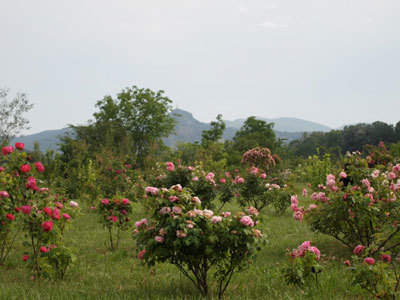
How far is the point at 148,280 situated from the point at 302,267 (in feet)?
6.42

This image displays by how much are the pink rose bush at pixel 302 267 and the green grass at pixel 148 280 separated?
108mm

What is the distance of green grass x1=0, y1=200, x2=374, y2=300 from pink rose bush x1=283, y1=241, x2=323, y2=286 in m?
0.11

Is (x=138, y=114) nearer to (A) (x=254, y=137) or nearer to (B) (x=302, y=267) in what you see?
(A) (x=254, y=137)

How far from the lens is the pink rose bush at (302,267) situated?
3.77 meters

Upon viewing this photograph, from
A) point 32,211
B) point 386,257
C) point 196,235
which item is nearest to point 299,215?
point 386,257

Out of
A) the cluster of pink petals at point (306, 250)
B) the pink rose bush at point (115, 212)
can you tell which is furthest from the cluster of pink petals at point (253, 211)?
the pink rose bush at point (115, 212)

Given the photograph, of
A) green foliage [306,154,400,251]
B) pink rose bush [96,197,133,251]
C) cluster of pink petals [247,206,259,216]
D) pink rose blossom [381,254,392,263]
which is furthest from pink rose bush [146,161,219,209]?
pink rose blossom [381,254,392,263]

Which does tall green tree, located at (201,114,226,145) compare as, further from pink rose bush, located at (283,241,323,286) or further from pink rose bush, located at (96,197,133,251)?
pink rose bush, located at (283,241,323,286)

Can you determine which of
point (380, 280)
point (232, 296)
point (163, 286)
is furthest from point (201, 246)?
point (380, 280)

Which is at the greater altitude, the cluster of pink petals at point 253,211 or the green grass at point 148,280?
the cluster of pink petals at point 253,211

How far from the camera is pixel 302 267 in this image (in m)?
3.86

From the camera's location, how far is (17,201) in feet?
15.8

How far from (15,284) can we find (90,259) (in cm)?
168

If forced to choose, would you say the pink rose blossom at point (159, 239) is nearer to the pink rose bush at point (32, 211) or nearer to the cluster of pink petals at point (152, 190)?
the cluster of pink petals at point (152, 190)
